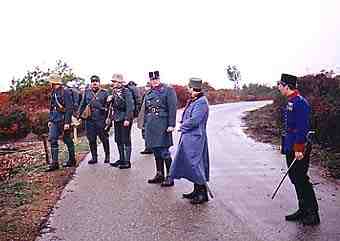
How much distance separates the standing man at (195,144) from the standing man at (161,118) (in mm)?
1051

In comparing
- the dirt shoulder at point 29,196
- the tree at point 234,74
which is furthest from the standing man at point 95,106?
the tree at point 234,74

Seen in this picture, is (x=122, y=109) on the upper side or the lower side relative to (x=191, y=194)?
upper

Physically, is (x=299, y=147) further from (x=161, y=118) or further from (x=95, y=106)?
(x=95, y=106)

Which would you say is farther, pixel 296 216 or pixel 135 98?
pixel 135 98

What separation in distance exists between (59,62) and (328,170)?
2679cm

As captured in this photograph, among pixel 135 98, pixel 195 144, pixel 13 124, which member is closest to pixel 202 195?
pixel 195 144

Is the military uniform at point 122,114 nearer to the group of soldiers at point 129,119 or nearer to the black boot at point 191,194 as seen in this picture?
the group of soldiers at point 129,119

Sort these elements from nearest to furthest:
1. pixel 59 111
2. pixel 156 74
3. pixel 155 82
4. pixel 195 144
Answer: pixel 195 144
pixel 156 74
pixel 155 82
pixel 59 111

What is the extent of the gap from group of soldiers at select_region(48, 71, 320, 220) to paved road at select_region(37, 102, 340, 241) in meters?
0.33

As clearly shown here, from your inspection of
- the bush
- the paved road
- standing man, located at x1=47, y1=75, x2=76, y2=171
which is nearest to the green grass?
the paved road

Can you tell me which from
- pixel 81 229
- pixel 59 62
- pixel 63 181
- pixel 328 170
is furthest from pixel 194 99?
pixel 59 62

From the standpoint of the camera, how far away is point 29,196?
903 cm

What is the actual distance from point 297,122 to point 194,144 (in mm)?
1788

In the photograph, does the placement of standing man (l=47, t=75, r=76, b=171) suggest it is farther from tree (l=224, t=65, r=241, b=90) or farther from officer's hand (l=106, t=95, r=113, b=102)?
tree (l=224, t=65, r=241, b=90)
